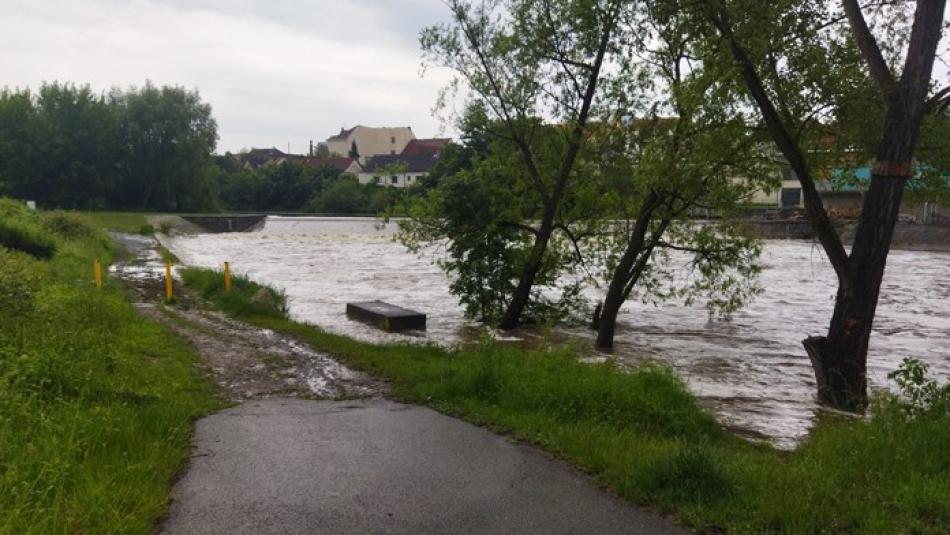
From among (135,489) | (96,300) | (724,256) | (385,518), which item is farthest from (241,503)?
(724,256)

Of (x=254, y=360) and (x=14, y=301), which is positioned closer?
(x=14, y=301)

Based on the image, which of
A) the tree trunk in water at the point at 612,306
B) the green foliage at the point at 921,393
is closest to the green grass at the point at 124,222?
the tree trunk in water at the point at 612,306

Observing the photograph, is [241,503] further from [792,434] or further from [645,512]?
[792,434]

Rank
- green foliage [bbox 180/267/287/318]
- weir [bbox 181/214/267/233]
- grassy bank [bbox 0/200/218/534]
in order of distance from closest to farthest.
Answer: grassy bank [bbox 0/200/218/534] < green foliage [bbox 180/267/287/318] < weir [bbox 181/214/267/233]

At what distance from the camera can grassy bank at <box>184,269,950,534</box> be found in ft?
16.0

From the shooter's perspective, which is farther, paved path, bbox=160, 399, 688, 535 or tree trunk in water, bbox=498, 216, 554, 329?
tree trunk in water, bbox=498, 216, 554, 329

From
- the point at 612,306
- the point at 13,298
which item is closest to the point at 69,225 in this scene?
the point at 13,298

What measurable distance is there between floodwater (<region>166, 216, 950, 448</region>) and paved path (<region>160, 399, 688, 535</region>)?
4.25 metres

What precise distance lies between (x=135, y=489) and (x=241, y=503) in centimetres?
70

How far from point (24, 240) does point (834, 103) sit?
23575 mm

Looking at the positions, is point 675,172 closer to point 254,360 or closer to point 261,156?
point 254,360

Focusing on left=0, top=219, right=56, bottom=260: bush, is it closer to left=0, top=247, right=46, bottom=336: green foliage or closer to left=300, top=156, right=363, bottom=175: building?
left=0, top=247, right=46, bottom=336: green foliage

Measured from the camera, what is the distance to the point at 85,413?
6398 millimetres

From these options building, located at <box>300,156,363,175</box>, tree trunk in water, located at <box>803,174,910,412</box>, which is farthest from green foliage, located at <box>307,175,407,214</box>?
tree trunk in water, located at <box>803,174,910,412</box>
